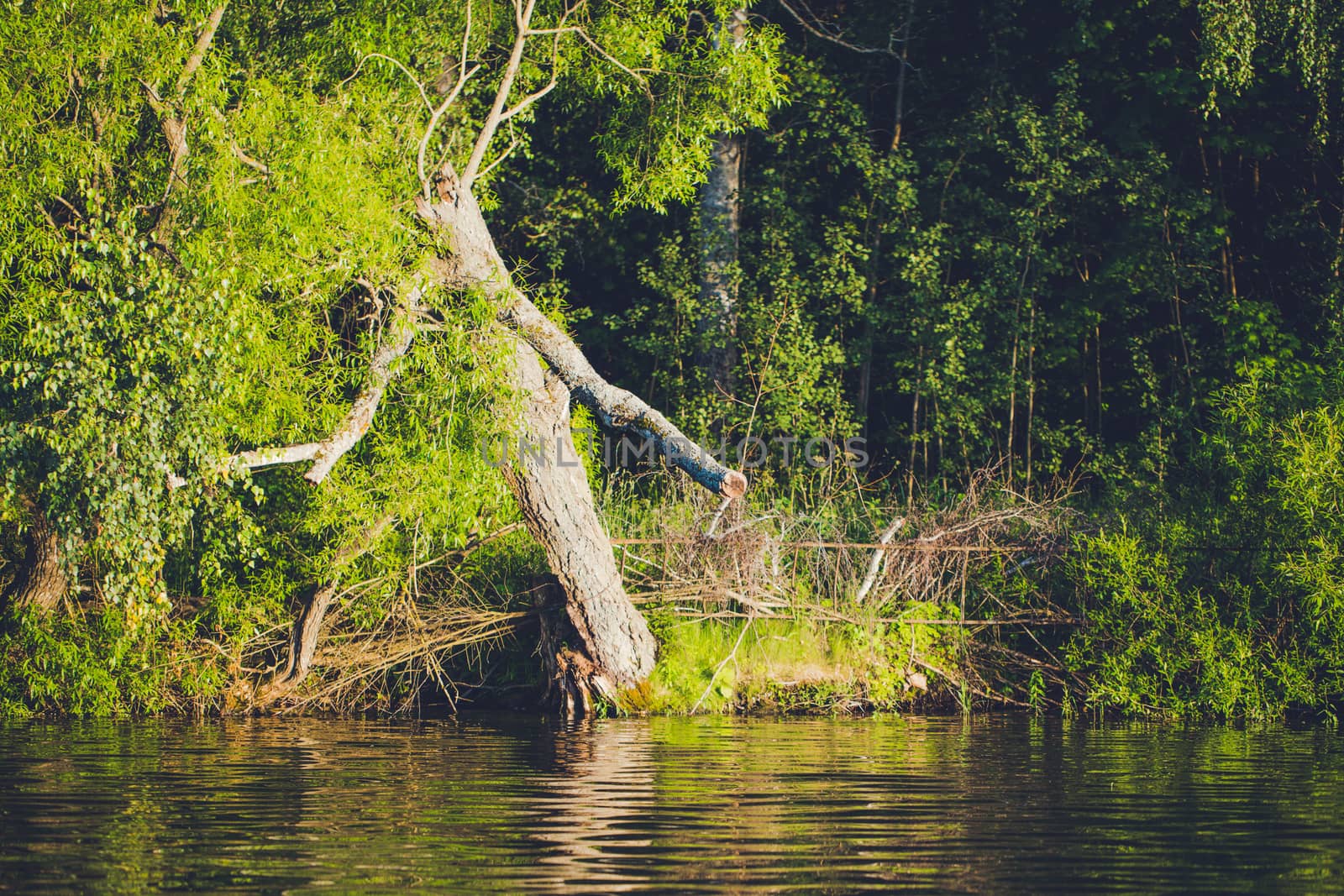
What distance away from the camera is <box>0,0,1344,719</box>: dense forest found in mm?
11328

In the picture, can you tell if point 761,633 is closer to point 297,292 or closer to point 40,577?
point 297,292

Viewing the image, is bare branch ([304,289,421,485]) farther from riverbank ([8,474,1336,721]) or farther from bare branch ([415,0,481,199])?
riverbank ([8,474,1336,721])

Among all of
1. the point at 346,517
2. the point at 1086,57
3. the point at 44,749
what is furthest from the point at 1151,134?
the point at 44,749

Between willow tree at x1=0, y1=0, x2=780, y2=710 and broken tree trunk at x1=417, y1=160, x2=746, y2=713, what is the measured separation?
2 cm

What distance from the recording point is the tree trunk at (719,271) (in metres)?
19.2

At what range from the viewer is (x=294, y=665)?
13.8 meters

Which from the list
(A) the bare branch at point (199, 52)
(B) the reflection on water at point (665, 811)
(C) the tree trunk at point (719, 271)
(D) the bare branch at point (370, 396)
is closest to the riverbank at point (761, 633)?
(B) the reflection on water at point (665, 811)

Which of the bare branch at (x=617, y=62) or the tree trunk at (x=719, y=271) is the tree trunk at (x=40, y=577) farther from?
the tree trunk at (x=719, y=271)

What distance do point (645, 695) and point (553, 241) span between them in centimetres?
797

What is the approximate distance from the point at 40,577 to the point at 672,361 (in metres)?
8.77

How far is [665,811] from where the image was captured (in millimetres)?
7621

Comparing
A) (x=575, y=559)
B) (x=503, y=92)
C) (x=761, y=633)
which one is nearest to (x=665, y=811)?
(x=575, y=559)

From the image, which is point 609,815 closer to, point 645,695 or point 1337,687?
point 645,695

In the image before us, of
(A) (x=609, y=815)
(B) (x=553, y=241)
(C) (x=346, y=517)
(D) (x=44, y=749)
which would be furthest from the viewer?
(B) (x=553, y=241)
